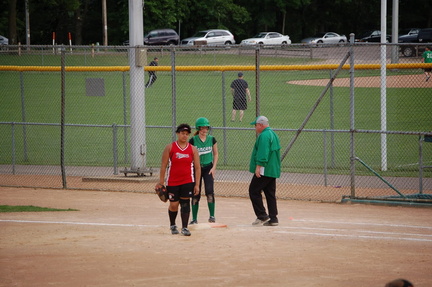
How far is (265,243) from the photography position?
30.5 feet

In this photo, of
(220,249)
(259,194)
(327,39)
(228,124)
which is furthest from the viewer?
(327,39)

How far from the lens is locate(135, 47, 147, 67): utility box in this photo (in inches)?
594

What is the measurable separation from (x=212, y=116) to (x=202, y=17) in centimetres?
3316

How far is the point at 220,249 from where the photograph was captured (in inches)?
350

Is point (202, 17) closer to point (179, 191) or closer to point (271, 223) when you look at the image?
point (271, 223)

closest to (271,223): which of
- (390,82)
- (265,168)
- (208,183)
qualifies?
(265,168)

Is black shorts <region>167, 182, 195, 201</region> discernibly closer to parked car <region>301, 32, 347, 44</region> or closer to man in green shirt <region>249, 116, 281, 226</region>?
man in green shirt <region>249, 116, 281, 226</region>

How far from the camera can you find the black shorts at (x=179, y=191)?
9.77 meters

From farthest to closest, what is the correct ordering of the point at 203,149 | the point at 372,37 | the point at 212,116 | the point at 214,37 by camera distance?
the point at 372,37 < the point at 214,37 < the point at 212,116 < the point at 203,149

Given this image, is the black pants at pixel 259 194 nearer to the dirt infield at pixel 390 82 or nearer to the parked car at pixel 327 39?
the dirt infield at pixel 390 82

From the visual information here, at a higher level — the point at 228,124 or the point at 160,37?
the point at 160,37

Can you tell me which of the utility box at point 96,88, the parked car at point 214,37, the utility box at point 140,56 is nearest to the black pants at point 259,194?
the utility box at point 140,56

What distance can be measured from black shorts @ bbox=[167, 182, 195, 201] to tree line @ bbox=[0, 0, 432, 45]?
3849 cm

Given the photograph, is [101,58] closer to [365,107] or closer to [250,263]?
[365,107]
